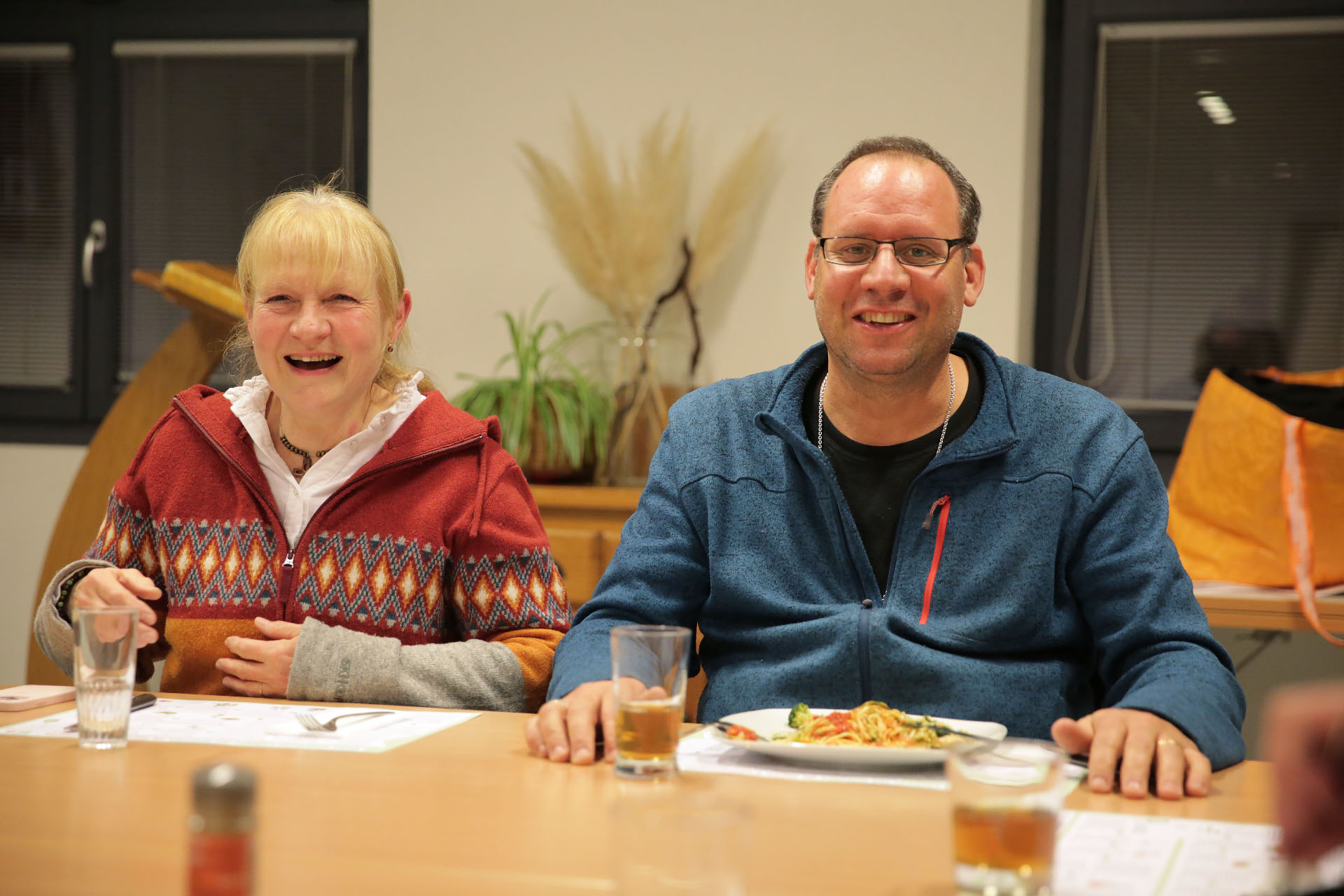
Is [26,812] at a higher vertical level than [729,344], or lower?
lower

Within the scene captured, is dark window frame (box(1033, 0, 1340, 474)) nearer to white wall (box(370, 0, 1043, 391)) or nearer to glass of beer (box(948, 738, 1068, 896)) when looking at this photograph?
white wall (box(370, 0, 1043, 391))

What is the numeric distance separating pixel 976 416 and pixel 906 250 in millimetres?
242

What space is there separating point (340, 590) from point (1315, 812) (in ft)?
4.47

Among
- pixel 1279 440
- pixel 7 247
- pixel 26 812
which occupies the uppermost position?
pixel 7 247

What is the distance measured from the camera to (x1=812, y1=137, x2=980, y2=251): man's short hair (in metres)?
1.71

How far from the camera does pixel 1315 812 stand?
0.57 m

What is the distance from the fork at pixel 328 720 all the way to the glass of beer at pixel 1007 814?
29.7 inches

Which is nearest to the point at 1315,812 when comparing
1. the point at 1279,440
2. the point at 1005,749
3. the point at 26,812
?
the point at 1005,749

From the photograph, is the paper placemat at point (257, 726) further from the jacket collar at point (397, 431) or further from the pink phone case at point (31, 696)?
the jacket collar at point (397, 431)

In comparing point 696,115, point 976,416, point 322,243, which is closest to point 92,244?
point 696,115

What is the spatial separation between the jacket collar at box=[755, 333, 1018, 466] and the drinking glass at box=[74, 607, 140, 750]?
82cm

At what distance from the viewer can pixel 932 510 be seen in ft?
5.21

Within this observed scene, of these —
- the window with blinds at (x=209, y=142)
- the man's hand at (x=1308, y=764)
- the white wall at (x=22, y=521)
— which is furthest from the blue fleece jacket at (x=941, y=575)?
the white wall at (x=22, y=521)

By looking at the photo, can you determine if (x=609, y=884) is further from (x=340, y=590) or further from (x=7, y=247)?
(x=7, y=247)
